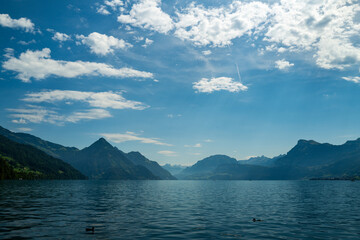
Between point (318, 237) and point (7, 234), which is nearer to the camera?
point (7, 234)

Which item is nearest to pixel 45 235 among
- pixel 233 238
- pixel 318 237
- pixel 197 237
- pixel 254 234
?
pixel 197 237

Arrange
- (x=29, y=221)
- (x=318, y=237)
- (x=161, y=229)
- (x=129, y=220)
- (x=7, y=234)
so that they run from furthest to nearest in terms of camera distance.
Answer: (x=129, y=220) → (x=29, y=221) → (x=161, y=229) → (x=318, y=237) → (x=7, y=234)

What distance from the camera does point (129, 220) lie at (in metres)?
43.9

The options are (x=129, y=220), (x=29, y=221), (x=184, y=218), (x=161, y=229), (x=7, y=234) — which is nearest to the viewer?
(x=7, y=234)

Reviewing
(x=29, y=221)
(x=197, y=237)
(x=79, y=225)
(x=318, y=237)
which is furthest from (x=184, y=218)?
(x=29, y=221)

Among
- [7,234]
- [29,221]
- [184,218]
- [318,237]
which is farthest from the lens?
[184,218]

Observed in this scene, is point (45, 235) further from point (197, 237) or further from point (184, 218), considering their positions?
point (184, 218)

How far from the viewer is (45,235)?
3112 centimetres

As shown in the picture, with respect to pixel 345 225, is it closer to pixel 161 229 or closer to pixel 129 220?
pixel 161 229

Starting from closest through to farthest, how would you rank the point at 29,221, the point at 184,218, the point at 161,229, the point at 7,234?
the point at 7,234
the point at 161,229
the point at 29,221
the point at 184,218

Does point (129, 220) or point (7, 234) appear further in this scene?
point (129, 220)

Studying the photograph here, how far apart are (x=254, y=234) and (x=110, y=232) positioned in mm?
19653

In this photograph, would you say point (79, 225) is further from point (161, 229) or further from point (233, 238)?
point (233, 238)

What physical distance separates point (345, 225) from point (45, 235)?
45.1 m
